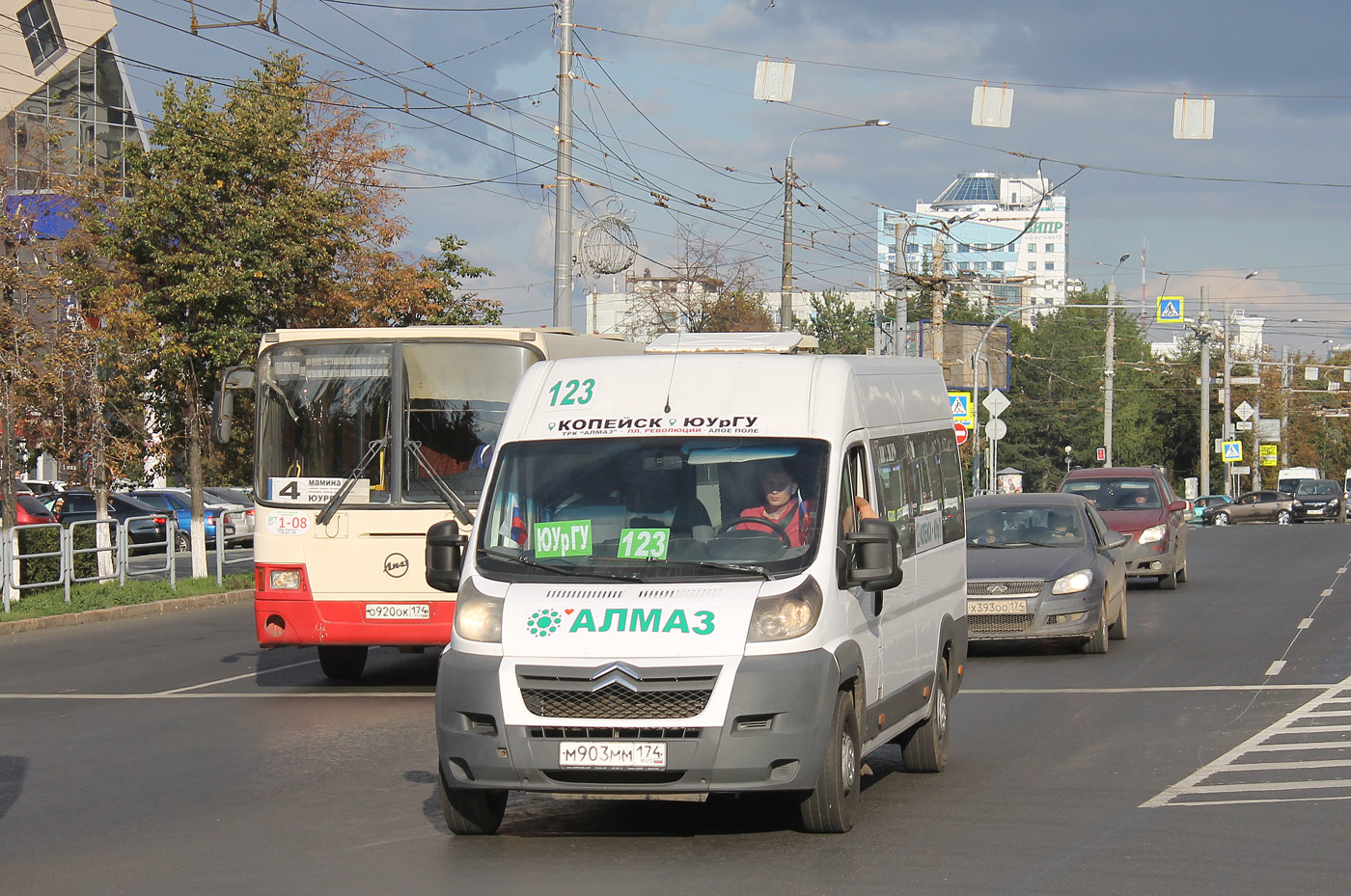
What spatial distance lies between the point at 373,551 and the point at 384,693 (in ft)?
4.32

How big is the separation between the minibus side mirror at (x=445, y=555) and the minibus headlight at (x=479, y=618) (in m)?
0.59

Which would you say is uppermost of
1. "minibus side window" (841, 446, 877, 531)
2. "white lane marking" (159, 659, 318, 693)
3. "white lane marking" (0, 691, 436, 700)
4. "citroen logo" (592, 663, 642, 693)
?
"minibus side window" (841, 446, 877, 531)

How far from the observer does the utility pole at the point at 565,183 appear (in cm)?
2550

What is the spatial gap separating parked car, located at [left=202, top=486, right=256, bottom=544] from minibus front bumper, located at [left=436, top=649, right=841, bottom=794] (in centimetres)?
3070

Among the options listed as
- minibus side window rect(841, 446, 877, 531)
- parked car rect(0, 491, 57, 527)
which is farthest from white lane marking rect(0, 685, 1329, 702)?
parked car rect(0, 491, 57, 527)

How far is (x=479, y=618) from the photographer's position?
734cm

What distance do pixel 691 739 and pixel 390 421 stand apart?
7.14 meters

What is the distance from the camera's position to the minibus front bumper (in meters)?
6.98

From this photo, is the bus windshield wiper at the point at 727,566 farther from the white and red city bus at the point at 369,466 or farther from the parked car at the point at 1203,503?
the parked car at the point at 1203,503

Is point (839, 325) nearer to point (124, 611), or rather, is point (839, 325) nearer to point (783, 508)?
point (124, 611)

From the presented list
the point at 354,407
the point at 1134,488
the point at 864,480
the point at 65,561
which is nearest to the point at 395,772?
the point at 864,480

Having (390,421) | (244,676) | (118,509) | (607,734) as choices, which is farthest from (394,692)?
(118,509)

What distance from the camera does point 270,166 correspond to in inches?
1006

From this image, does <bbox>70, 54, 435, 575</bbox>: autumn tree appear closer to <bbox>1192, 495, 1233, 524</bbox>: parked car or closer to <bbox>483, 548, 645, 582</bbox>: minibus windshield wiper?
<bbox>483, 548, 645, 582</bbox>: minibus windshield wiper
